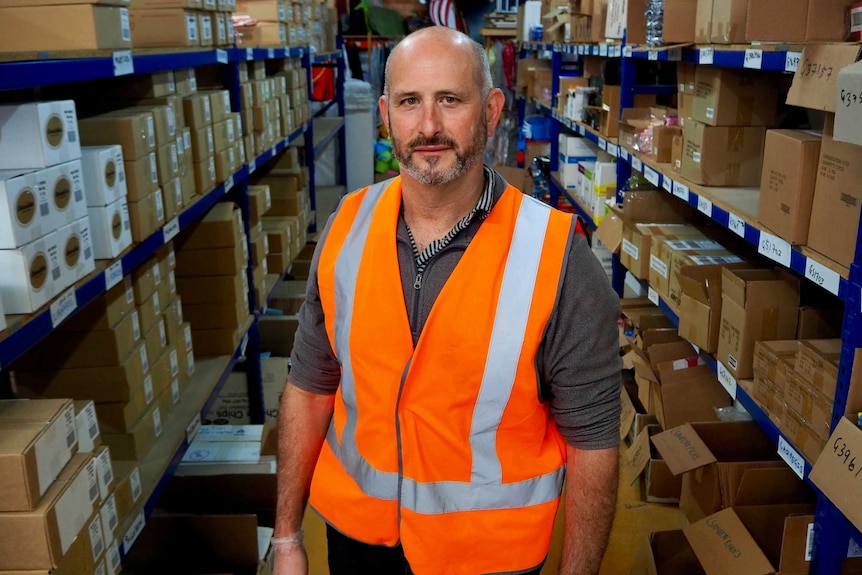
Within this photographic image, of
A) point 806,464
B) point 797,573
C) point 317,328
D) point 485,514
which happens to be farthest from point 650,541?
point 317,328

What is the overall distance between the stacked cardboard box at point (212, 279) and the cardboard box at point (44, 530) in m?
1.53

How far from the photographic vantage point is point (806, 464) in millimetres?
1888

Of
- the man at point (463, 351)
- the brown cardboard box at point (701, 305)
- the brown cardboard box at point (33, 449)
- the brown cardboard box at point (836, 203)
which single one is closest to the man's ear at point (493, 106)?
Answer: the man at point (463, 351)

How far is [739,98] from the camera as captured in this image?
270 centimetres

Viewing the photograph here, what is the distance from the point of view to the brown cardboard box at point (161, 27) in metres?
2.64

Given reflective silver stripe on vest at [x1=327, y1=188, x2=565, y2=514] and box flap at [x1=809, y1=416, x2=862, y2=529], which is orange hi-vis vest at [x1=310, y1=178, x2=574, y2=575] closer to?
reflective silver stripe on vest at [x1=327, y1=188, x2=565, y2=514]

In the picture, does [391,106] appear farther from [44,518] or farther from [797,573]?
[797,573]

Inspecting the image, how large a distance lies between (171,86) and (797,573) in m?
2.38

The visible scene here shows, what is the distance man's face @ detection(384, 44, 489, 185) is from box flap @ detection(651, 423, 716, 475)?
57.7 inches

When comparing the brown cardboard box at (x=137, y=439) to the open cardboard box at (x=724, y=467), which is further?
the open cardboard box at (x=724, y=467)

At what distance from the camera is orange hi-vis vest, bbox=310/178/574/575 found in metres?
1.43

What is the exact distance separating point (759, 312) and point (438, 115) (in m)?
Result: 1.28

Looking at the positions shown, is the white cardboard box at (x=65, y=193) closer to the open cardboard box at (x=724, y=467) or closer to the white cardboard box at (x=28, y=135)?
the white cardboard box at (x=28, y=135)

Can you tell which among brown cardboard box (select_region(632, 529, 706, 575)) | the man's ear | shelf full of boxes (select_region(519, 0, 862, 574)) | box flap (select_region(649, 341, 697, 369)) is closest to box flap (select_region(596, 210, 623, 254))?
shelf full of boxes (select_region(519, 0, 862, 574))
